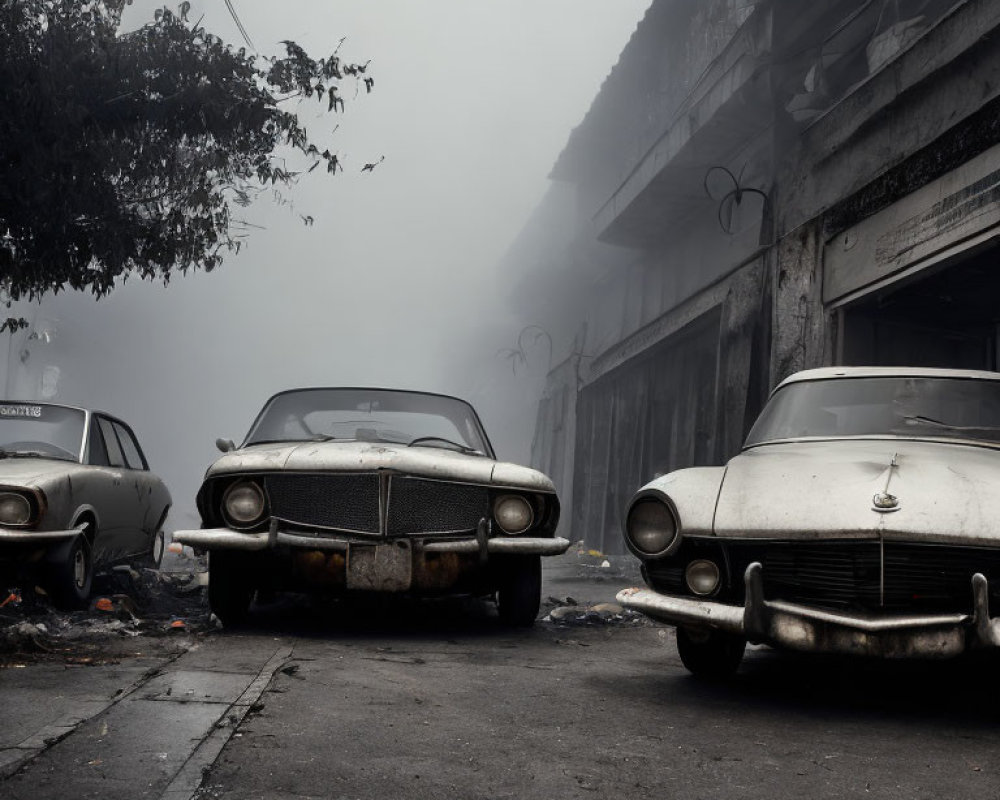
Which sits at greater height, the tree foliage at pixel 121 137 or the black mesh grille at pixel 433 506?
the tree foliage at pixel 121 137

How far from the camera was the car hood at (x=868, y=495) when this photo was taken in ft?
12.0

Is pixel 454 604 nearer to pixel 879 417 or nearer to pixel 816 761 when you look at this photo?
pixel 879 417

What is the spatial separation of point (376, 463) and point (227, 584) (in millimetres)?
1014

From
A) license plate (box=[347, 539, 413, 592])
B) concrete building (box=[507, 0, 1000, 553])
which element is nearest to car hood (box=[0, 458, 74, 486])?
license plate (box=[347, 539, 413, 592])

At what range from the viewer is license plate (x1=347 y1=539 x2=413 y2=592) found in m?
5.36

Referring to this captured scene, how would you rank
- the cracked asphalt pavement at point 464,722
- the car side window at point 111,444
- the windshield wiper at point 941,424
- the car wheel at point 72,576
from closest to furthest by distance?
the cracked asphalt pavement at point 464,722 < the windshield wiper at point 941,424 < the car wheel at point 72,576 < the car side window at point 111,444

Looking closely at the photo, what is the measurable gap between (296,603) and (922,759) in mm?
4532

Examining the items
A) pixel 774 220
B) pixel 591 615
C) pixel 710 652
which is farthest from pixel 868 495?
pixel 774 220

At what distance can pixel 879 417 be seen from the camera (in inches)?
192

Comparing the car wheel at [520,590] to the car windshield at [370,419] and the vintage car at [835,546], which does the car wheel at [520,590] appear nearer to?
the car windshield at [370,419]

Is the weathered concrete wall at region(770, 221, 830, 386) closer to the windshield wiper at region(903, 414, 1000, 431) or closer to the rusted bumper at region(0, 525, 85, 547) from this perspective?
the windshield wiper at region(903, 414, 1000, 431)

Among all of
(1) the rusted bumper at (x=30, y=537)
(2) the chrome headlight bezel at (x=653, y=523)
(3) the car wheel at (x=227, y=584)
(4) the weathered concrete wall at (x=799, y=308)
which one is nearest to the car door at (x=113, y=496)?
(1) the rusted bumper at (x=30, y=537)

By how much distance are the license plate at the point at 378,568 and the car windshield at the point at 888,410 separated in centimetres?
183

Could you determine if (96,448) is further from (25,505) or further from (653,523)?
(653,523)
